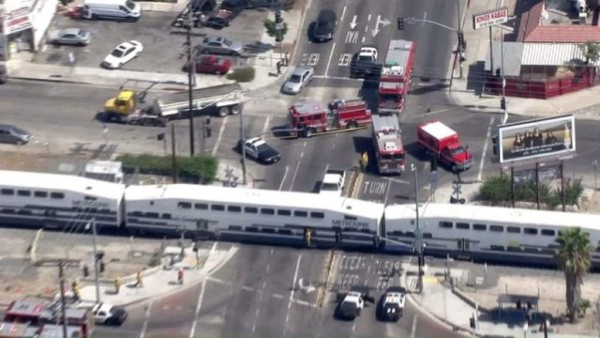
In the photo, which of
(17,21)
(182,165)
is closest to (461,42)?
(182,165)

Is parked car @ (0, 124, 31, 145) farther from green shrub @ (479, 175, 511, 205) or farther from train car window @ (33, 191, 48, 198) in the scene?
green shrub @ (479, 175, 511, 205)

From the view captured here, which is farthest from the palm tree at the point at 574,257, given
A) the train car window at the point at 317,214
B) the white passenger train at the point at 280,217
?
the train car window at the point at 317,214

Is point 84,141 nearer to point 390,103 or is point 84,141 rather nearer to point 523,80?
point 390,103

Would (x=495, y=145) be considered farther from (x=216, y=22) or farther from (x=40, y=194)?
(x=40, y=194)

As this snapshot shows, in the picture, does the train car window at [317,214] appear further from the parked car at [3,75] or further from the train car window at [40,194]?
the parked car at [3,75]

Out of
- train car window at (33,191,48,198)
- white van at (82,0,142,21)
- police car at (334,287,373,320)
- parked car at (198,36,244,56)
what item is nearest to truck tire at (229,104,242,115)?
parked car at (198,36,244,56)

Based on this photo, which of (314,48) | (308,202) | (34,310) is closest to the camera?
(34,310)

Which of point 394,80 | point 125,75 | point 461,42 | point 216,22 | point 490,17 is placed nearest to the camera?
point 394,80

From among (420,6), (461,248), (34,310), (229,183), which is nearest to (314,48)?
(420,6)
